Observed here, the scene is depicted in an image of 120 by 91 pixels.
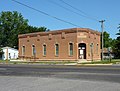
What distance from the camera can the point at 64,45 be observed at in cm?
5919

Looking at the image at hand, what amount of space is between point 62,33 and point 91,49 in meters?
6.60

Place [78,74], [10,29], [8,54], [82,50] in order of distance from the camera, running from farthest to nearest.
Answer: [10,29] < [8,54] < [82,50] < [78,74]

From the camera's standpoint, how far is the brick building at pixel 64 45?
57406 millimetres

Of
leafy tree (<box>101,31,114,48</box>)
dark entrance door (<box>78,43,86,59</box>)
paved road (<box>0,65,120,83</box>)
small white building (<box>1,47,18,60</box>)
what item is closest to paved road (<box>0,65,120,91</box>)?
paved road (<box>0,65,120,83</box>)

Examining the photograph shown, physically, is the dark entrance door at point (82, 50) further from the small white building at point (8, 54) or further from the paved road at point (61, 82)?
the paved road at point (61, 82)

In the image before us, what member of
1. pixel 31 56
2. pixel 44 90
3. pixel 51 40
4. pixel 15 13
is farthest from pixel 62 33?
pixel 15 13

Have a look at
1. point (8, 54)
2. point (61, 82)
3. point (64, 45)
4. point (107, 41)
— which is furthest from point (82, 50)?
point (107, 41)

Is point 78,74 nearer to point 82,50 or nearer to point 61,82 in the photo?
point 61,82

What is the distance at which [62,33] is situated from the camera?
59375 mm

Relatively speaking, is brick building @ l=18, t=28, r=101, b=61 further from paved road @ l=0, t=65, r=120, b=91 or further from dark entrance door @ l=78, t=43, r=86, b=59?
paved road @ l=0, t=65, r=120, b=91

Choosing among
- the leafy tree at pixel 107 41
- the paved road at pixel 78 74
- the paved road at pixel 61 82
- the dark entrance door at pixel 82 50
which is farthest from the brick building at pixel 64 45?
the leafy tree at pixel 107 41

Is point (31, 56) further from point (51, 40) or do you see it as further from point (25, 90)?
point (25, 90)

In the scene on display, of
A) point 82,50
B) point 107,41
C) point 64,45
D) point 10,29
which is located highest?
point 10,29

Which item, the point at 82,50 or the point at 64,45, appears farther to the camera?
the point at 64,45
